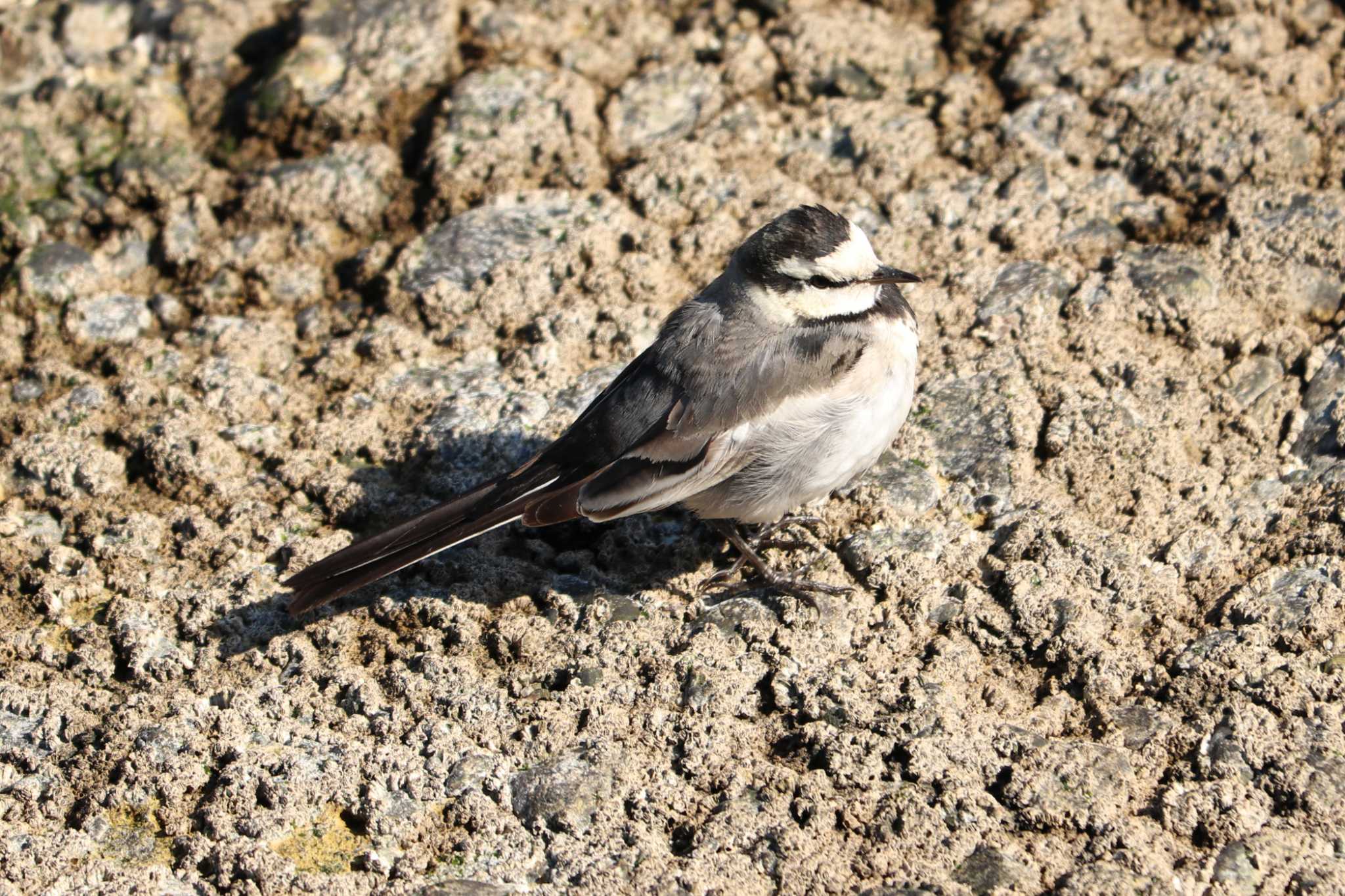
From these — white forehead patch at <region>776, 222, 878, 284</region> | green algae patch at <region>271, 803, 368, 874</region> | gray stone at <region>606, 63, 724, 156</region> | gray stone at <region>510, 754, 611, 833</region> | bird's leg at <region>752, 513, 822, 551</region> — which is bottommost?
green algae patch at <region>271, 803, 368, 874</region>

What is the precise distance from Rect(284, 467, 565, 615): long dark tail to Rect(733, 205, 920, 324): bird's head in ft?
3.14

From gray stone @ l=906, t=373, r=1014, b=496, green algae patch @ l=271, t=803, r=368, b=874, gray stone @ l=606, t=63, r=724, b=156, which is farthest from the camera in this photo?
gray stone @ l=606, t=63, r=724, b=156

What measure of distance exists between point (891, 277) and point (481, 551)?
170cm

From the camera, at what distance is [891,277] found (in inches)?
176

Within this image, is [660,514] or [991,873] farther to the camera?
[660,514]

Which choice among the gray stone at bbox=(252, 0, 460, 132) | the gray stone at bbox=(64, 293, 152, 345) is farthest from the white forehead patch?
the gray stone at bbox=(64, 293, 152, 345)

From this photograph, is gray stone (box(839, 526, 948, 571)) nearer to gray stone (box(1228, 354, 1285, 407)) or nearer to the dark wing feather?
the dark wing feather

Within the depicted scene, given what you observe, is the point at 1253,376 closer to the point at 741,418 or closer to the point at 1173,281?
the point at 1173,281

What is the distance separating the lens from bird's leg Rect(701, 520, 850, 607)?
4.31 meters

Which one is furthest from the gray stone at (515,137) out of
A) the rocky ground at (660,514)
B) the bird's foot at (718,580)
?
the bird's foot at (718,580)

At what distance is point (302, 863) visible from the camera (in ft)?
11.9

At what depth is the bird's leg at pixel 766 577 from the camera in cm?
431

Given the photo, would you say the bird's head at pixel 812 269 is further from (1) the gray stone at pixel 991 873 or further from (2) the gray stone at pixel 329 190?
(2) the gray stone at pixel 329 190

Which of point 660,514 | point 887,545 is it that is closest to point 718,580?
point 660,514
